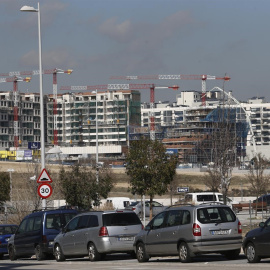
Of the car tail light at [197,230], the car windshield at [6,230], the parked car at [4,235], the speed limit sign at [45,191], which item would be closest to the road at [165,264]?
the car tail light at [197,230]

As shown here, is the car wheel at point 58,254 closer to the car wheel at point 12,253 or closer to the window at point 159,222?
the car wheel at point 12,253

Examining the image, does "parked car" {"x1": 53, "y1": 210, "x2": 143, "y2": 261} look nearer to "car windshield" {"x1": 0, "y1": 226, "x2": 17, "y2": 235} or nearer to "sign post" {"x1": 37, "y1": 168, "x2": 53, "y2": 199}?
"sign post" {"x1": 37, "y1": 168, "x2": 53, "y2": 199}

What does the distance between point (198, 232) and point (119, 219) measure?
12.4 ft

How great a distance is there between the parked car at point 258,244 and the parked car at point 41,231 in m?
8.21

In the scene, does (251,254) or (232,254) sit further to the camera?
(232,254)

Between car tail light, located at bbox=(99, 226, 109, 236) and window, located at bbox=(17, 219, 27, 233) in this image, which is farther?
window, located at bbox=(17, 219, 27, 233)

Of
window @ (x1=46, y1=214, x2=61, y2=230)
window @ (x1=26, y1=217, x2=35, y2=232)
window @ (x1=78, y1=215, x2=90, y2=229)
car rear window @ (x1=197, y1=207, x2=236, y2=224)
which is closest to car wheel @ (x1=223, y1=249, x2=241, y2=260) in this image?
car rear window @ (x1=197, y1=207, x2=236, y2=224)

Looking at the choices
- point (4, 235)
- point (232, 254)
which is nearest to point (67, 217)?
point (4, 235)

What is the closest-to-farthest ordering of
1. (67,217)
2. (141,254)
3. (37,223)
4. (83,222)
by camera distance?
(141,254) < (83,222) < (37,223) < (67,217)

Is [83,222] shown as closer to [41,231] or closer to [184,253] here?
[41,231]

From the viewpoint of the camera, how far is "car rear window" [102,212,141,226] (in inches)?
949

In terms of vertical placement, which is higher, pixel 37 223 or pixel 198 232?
pixel 198 232

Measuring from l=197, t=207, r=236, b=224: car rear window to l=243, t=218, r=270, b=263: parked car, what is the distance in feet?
3.06

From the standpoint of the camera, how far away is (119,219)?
24.3 m
